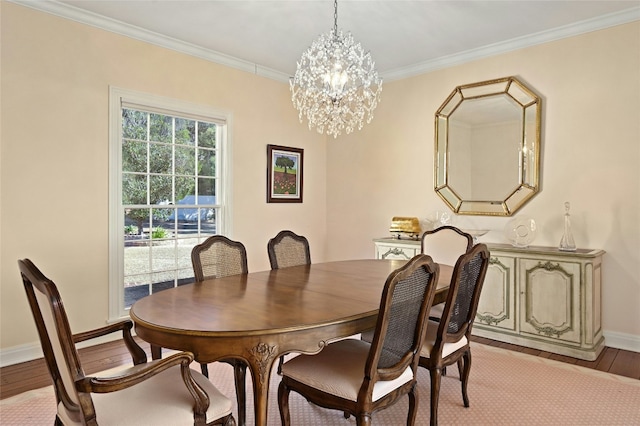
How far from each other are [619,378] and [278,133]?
3.96 metres

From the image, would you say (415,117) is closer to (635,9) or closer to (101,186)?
(635,9)

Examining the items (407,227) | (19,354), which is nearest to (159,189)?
(19,354)

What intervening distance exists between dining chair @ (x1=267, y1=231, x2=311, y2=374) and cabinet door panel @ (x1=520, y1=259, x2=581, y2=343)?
6.16 ft

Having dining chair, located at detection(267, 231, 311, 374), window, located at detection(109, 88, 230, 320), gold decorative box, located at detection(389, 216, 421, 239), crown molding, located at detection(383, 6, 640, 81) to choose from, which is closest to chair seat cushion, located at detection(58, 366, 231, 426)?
dining chair, located at detection(267, 231, 311, 374)

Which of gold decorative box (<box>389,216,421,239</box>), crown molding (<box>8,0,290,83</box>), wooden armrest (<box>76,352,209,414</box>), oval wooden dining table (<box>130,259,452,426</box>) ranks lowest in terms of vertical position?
wooden armrest (<box>76,352,209,414</box>)

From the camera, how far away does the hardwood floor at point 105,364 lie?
111 inches

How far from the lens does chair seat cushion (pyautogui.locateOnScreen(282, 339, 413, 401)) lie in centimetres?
179

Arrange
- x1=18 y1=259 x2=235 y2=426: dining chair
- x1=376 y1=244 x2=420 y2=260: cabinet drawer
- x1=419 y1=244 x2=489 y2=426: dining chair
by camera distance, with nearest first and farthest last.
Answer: x1=18 y1=259 x2=235 y2=426: dining chair, x1=419 y1=244 x2=489 y2=426: dining chair, x1=376 y1=244 x2=420 y2=260: cabinet drawer

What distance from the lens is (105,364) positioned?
123 inches

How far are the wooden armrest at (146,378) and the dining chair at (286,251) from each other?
158 centimetres

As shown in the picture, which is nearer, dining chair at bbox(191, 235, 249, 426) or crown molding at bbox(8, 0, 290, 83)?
dining chair at bbox(191, 235, 249, 426)

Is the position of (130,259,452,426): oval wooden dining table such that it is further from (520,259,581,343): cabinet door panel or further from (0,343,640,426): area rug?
(520,259,581,343): cabinet door panel

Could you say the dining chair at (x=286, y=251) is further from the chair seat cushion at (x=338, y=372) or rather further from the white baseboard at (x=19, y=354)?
the white baseboard at (x=19, y=354)

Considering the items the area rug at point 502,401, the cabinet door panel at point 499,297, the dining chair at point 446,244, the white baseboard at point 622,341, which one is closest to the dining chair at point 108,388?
the area rug at point 502,401
